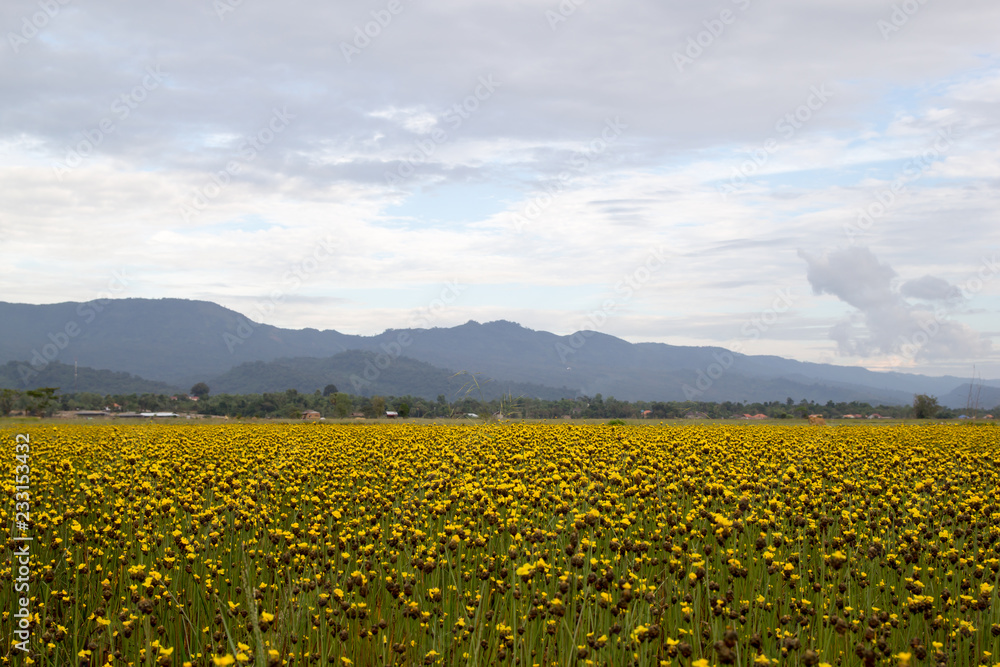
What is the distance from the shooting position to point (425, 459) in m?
13.4

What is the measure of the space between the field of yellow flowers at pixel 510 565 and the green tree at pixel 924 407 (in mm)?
91638

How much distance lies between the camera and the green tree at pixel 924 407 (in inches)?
3585

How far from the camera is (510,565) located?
7656mm

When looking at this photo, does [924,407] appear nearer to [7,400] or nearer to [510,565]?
[510,565]

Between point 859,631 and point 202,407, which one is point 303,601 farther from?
point 202,407

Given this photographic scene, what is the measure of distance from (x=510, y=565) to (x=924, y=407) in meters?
106

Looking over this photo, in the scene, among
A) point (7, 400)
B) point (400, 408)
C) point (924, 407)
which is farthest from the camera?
point (7, 400)

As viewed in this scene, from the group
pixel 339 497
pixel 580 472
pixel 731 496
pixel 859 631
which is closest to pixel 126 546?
pixel 339 497

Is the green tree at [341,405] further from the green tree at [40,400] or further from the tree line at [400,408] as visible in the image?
the green tree at [40,400]

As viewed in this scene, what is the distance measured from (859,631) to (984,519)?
3698 millimetres

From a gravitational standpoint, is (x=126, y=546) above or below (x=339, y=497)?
below

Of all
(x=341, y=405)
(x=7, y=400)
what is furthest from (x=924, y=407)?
(x=7, y=400)

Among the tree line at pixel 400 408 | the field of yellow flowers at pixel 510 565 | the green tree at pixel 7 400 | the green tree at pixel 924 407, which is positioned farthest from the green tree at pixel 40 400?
the green tree at pixel 924 407

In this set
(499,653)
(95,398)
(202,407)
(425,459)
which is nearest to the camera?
(499,653)
